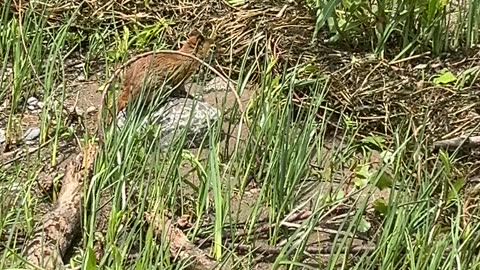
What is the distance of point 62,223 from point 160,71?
0.84 meters

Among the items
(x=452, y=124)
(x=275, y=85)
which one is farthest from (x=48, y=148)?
(x=452, y=124)

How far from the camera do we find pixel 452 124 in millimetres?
3189

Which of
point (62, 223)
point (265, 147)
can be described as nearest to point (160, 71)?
point (265, 147)

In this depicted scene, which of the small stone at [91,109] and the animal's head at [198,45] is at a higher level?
the animal's head at [198,45]

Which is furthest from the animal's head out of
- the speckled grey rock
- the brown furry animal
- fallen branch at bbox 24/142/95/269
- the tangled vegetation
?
fallen branch at bbox 24/142/95/269

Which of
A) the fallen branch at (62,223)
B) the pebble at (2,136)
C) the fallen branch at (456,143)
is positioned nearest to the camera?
the fallen branch at (62,223)

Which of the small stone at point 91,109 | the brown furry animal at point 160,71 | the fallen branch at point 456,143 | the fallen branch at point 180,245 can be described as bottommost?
the fallen branch at point 180,245

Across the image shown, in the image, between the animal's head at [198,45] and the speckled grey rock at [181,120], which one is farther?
the animal's head at [198,45]

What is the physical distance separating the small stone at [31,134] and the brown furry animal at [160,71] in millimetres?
299

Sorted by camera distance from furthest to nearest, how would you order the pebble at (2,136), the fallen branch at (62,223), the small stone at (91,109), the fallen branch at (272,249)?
1. the small stone at (91,109)
2. the pebble at (2,136)
3. the fallen branch at (272,249)
4. the fallen branch at (62,223)

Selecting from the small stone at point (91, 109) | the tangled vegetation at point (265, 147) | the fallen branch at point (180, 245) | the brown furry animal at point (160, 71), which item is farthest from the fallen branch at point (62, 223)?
the small stone at point (91, 109)

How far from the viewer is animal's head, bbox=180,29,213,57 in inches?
136

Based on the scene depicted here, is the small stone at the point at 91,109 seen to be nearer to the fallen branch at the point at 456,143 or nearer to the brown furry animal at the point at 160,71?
the brown furry animal at the point at 160,71

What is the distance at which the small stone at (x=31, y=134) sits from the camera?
3148 millimetres
